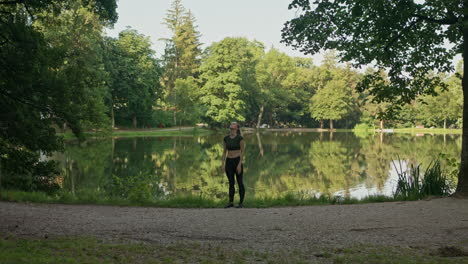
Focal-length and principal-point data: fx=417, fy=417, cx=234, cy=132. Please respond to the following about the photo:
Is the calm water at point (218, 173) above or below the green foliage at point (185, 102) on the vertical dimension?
below

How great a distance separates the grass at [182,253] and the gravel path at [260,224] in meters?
0.34

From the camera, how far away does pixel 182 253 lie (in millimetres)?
4742

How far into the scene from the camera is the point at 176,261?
440cm

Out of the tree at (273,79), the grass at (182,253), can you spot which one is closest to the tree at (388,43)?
the grass at (182,253)

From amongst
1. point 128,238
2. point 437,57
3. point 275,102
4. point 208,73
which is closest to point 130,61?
point 208,73

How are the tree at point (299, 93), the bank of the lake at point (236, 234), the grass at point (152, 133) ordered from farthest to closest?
the tree at point (299, 93) → the grass at point (152, 133) → the bank of the lake at point (236, 234)

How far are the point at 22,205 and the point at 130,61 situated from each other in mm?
40195

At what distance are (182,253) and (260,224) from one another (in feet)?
7.48

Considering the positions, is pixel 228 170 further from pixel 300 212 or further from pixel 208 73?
pixel 208 73

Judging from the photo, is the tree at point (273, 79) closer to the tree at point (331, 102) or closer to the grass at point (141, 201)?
the tree at point (331, 102)

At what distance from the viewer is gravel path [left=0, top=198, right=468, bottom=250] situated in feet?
18.4

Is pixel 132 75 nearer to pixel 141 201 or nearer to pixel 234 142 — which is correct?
pixel 141 201

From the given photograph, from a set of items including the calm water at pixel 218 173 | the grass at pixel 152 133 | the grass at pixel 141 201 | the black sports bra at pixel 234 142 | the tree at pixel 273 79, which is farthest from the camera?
the tree at pixel 273 79

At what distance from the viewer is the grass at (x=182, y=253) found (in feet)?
14.3
